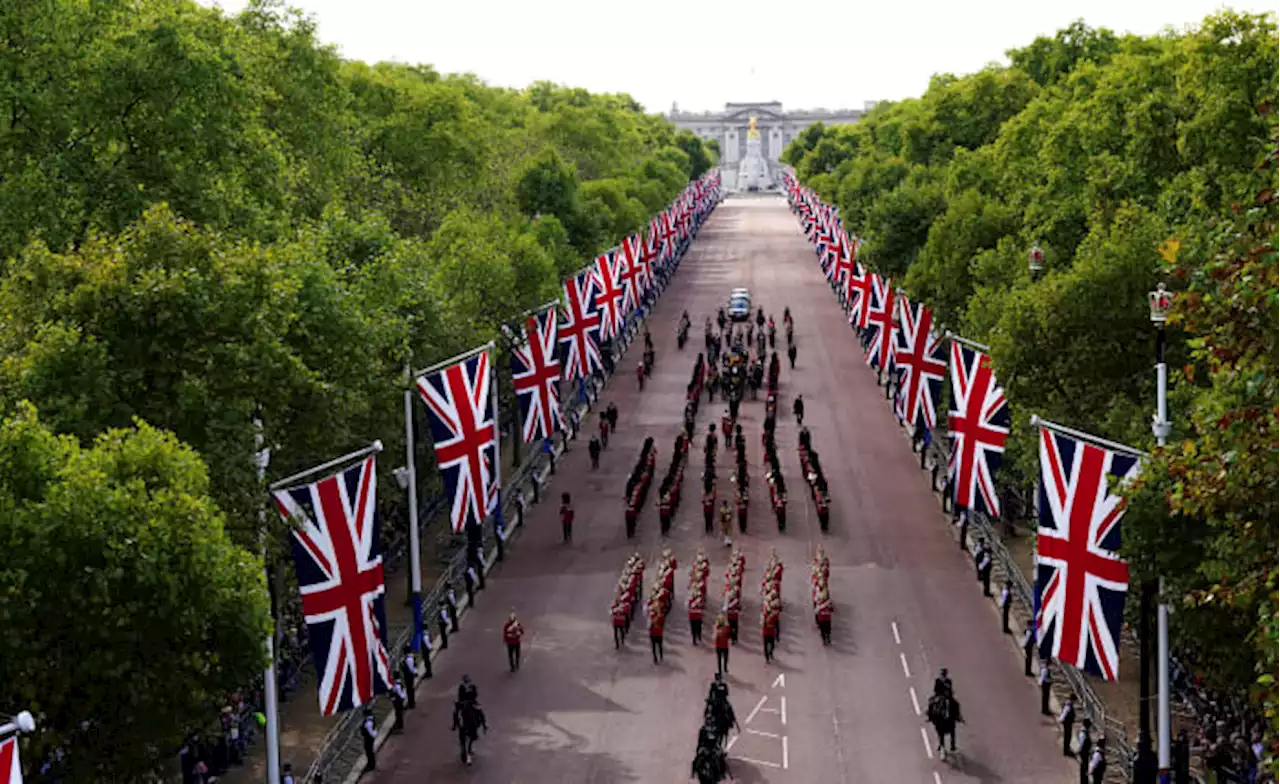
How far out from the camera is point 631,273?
72125 millimetres

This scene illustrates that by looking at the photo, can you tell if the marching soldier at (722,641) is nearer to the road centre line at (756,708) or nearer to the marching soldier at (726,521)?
the road centre line at (756,708)

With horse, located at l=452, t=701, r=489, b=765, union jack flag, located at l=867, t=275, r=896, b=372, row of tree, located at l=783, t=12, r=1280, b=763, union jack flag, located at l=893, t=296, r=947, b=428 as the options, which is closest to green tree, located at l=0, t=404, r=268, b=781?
horse, located at l=452, t=701, r=489, b=765

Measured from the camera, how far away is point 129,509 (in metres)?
18.0

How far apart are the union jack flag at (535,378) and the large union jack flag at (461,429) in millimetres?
9158

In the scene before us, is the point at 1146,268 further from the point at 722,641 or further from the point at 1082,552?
the point at 722,641

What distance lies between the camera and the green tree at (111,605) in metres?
17.1

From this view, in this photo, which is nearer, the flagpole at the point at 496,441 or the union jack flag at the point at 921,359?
the flagpole at the point at 496,441

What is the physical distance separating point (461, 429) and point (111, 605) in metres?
13.8

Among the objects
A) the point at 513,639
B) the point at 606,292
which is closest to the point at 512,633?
the point at 513,639

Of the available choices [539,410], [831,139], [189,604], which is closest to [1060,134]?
[539,410]

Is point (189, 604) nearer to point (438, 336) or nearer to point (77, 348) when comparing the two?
point (77, 348)

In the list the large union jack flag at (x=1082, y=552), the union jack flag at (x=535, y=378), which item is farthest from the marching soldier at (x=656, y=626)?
the large union jack flag at (x=1082, y=552)

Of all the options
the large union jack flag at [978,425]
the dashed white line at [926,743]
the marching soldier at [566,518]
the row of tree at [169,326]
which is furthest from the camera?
the marching soldier at [566,518]

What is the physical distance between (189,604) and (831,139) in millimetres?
136426
